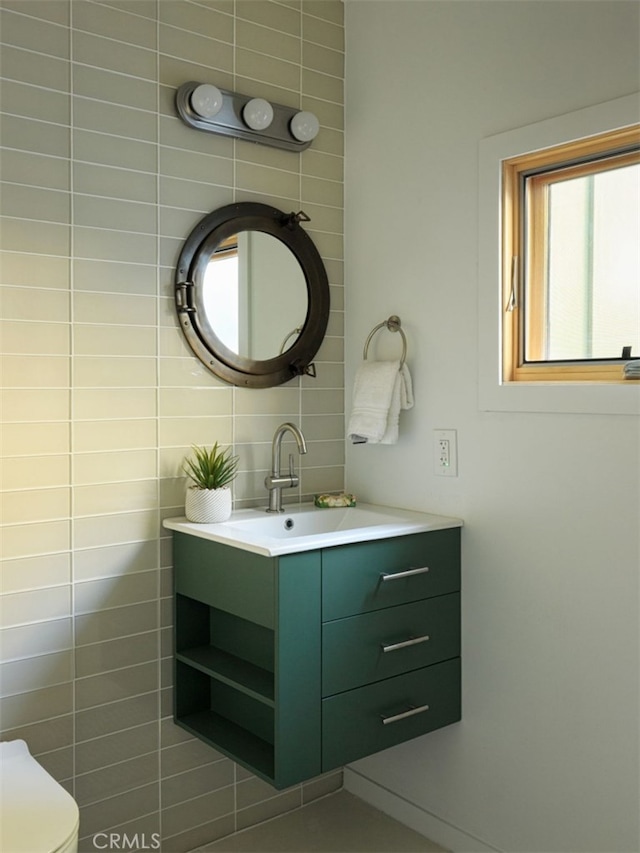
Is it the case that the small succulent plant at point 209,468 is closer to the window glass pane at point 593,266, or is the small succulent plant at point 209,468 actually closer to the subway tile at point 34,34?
the window glass pane at point 593,266

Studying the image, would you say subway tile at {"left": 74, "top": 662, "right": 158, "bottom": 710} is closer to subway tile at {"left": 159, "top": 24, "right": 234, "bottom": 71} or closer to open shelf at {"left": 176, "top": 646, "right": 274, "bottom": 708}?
open shelf at {"left": 176, "top": 646, "right": 274, "bottom": 708}

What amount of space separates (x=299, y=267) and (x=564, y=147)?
89 centimetres

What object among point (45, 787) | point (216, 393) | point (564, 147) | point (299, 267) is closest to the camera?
point (45, 787)

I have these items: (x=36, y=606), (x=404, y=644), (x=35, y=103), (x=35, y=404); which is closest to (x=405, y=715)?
(x=404, y=644)

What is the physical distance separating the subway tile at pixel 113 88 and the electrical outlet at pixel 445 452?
1238mm

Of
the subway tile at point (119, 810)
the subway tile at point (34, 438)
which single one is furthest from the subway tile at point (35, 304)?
the subway tile at point (119, 810)

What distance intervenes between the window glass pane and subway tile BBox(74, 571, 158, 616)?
4.17ft

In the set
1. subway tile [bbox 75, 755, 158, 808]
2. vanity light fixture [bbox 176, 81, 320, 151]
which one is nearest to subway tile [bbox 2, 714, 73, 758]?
subway tile [bbox 75, 755, 158, 808]

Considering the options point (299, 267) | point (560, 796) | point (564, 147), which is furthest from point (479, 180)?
point (560, 796)

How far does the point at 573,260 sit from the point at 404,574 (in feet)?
3.07

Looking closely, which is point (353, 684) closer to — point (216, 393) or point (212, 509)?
point (212, 509)

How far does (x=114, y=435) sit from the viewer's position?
217cm

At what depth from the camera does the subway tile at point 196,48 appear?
225 centimetres

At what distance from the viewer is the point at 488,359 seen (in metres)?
2.20
